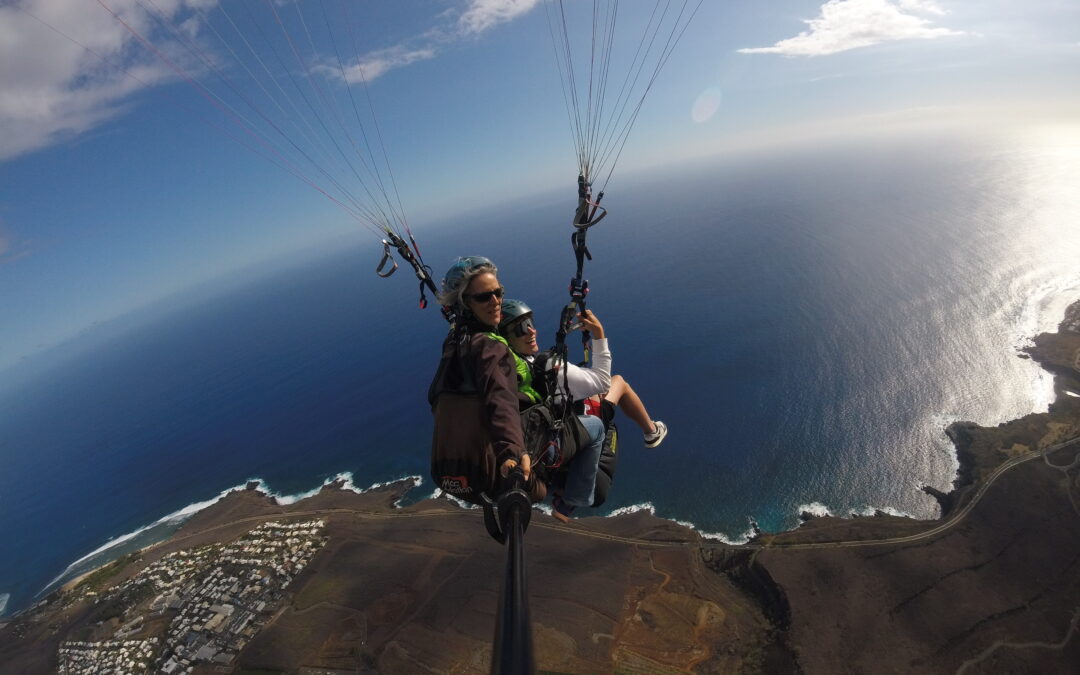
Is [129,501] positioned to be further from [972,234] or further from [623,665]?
[972,234]

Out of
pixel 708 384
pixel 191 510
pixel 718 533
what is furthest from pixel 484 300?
pixel 191 510

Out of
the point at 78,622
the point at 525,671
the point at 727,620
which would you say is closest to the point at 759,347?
the point at 727,620

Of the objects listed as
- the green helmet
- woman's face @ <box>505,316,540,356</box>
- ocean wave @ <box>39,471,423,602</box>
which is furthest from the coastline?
the green helmet

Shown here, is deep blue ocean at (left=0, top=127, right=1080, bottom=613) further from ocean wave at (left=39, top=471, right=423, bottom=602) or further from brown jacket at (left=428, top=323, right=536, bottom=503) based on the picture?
brown jacket at (left=428, top=323, right=536, bottom=503)

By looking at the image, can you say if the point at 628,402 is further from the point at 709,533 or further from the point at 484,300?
the point at 709,533

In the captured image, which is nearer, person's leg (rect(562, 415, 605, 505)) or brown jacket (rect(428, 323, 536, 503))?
brown jacket (rect(428, 323, 536, 503))

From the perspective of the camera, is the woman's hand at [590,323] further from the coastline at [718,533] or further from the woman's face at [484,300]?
the coastline at [718,533]
